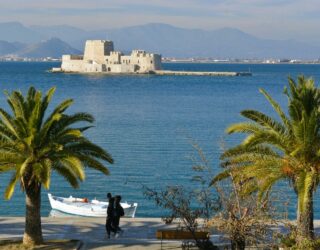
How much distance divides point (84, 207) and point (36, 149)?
33.7 feet

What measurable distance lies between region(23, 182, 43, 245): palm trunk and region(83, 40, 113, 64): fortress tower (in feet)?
558

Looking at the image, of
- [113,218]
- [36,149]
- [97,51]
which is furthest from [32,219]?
[97,51]

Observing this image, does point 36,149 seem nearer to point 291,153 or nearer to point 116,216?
point 116,216

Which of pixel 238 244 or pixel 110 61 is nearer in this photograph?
pixel 238 244

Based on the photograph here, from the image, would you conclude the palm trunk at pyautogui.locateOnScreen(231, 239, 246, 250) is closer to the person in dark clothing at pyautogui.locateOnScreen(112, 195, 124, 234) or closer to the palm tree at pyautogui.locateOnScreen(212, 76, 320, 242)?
the palm tree at pyautogui.locateOnScreen(212, 76, 320, 242)

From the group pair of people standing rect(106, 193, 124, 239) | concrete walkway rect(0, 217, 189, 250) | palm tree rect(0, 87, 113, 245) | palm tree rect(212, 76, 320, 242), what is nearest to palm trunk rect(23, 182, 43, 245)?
palm tree rect(0, 87, 113, 245)

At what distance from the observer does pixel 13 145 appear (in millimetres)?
15898

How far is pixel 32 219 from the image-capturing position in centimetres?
1617

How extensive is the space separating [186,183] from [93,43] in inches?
6278

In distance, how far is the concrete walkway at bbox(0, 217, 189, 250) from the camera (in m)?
16.2

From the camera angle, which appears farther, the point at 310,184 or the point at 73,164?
the point at 73,164

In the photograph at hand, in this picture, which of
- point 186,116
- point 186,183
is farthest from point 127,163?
point 186,116

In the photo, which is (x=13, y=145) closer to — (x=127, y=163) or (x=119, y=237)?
(x=119, y=237)

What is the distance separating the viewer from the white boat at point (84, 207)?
2511cm
